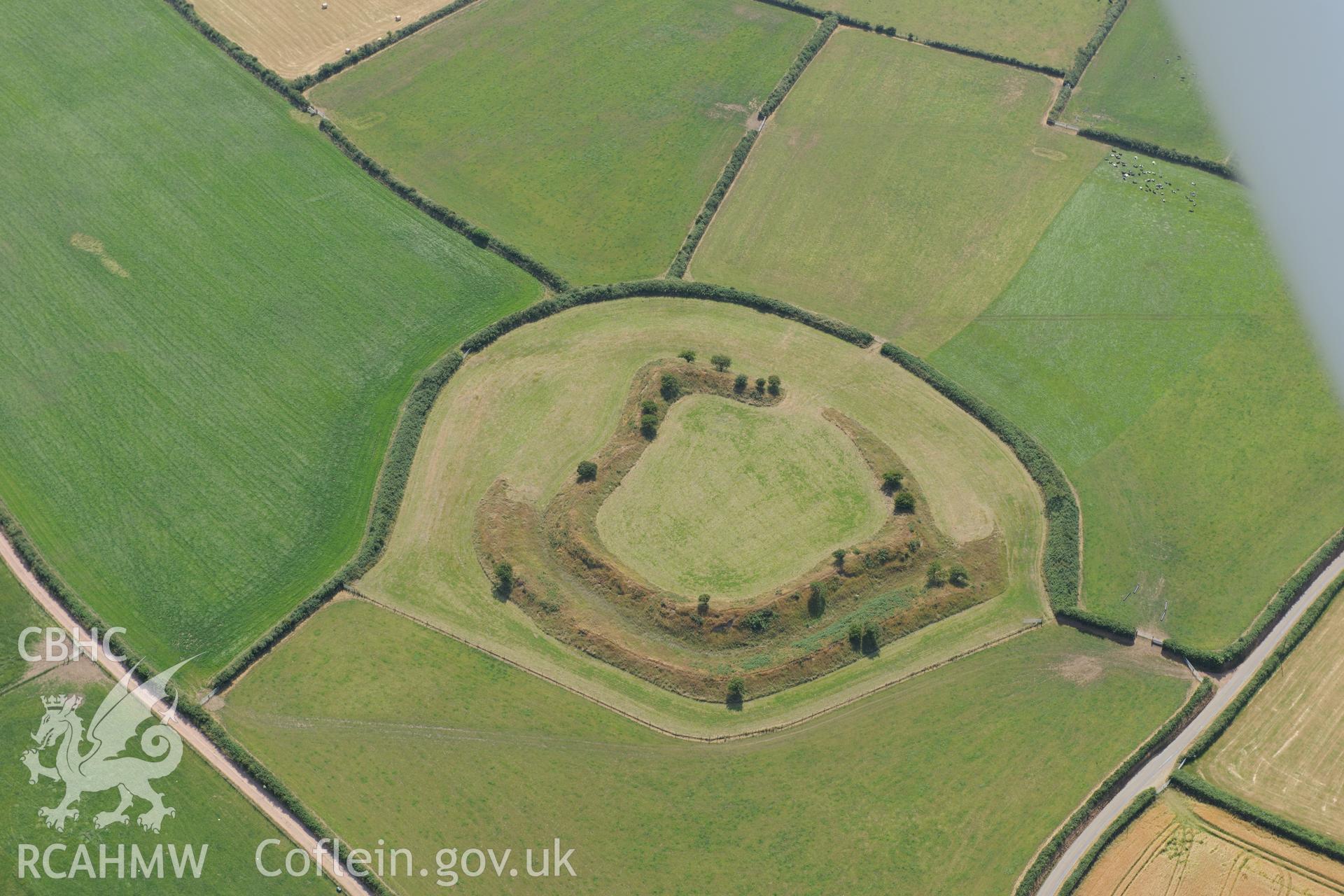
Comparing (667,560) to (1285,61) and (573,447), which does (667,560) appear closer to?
(573,447)

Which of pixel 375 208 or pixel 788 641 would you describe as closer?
pixel 788 641

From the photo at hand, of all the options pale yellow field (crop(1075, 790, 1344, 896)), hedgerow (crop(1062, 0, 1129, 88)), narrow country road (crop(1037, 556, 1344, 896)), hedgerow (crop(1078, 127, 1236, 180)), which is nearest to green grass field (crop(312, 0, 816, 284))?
hedgerow (crop(1062, 0, 1129, 88))

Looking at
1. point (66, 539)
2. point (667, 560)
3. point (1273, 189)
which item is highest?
point (1273, 189)

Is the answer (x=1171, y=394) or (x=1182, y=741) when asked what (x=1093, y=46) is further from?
(x=1182, y=741)

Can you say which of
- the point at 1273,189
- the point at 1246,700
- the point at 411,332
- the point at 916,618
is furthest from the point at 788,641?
the point at 1273,189

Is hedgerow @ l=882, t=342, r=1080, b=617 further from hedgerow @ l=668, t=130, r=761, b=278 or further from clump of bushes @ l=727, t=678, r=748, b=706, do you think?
clump of bushes @ l=727, t=678, r=748, b=706

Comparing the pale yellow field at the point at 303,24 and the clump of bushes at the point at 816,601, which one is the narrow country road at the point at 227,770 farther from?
the pale yellow field at the point at 303,24
